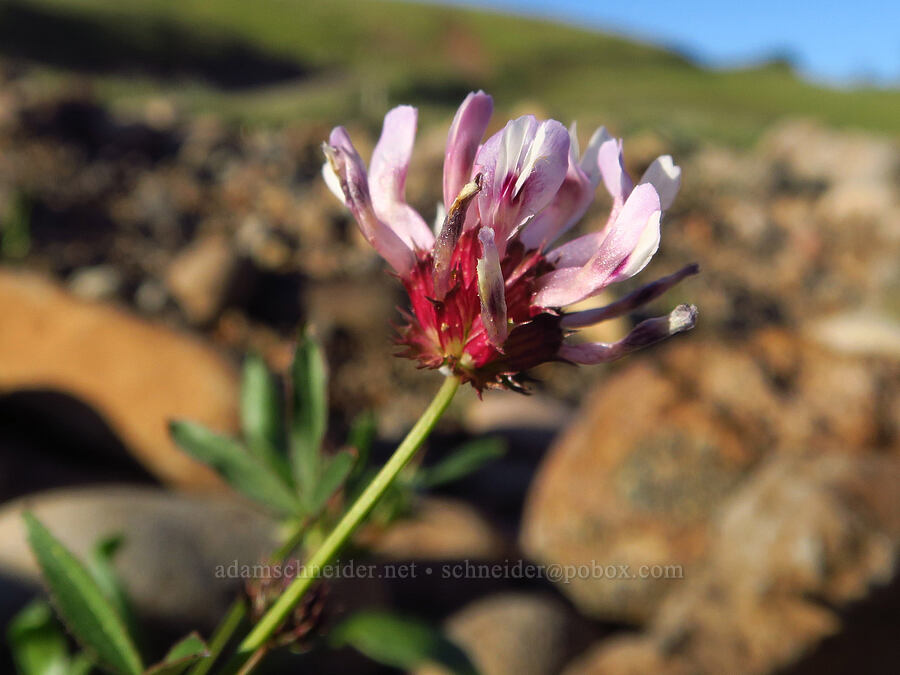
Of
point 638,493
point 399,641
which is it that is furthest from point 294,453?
point 638,493

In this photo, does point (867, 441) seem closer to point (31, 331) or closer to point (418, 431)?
point (418, 431)

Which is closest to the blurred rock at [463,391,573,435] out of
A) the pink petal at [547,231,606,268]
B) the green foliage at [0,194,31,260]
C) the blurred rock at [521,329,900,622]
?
the blurred rock at [521,329,900,622]

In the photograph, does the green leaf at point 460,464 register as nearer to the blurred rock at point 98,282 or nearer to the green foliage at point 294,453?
the green foliage at point 294,453

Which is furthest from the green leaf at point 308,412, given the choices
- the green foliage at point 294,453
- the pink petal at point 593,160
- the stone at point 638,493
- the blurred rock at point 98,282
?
the blurred rock at point 98,282

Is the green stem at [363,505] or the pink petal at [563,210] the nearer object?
the green stem at [363,505]

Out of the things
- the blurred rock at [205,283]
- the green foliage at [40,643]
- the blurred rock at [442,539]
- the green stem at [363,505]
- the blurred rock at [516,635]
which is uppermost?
the green stem at [363,505]

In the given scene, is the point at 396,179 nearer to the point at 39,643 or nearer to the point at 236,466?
the point at 236,466

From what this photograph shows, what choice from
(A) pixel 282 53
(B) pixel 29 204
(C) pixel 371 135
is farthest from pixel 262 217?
(A) pixel 282 53
